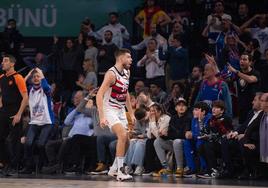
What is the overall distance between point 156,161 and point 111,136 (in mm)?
1108

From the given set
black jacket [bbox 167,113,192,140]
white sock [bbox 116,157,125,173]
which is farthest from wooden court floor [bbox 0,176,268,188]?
black jacket [bbox 167,113,192,140]

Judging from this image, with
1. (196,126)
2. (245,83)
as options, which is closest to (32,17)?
(245,83)

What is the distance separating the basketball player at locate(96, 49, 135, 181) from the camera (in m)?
13.9

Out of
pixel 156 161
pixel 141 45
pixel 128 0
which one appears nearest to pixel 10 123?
pixel 156 161

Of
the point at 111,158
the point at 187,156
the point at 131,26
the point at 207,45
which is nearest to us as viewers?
the point at 187,156

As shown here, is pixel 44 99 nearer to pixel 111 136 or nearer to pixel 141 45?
pixel 111 136

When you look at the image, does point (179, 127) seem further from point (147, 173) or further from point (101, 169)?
point (101, 169)

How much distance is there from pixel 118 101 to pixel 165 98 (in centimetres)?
378

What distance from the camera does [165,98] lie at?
58.6ft

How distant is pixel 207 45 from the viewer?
64.8ft

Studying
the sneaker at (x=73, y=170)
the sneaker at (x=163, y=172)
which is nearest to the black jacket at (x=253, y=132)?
the sneaker at (x=163, y=172)

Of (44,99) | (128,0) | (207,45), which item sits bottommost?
(44,99)

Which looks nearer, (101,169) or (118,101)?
(118,101)

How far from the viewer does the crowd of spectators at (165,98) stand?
15.3 m
